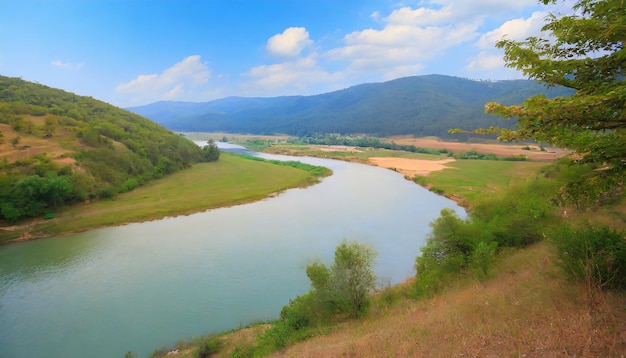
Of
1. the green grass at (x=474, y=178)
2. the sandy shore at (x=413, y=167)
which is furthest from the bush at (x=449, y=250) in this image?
the sandy shore at (x=413, y=167)

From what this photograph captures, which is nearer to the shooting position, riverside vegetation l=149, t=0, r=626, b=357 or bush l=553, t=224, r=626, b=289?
riverside vegetation l=149, t=0, r=626, b=357

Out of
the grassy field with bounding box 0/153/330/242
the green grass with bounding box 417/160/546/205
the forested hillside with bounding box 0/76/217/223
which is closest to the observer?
the grassy field with bounding box 0/153/330/242

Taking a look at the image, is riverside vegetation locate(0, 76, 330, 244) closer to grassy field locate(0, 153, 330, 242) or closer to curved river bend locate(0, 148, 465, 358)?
grassy field locate(0, 153, 330, 242)

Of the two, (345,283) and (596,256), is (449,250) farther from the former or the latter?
(596,256)

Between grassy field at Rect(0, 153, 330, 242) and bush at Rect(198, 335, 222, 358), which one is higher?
grassy field at Rect(0, 153, 330, 242)

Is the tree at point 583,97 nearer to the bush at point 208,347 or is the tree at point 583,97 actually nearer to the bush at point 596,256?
the bush at point 596,256

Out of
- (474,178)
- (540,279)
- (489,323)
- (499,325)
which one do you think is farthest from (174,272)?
(474,178)

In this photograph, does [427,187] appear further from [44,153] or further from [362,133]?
[362,133]

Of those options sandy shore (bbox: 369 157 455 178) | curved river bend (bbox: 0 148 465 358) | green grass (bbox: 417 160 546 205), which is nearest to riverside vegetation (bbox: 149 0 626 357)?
curved river bend (bbox: 0 148 465 358)
